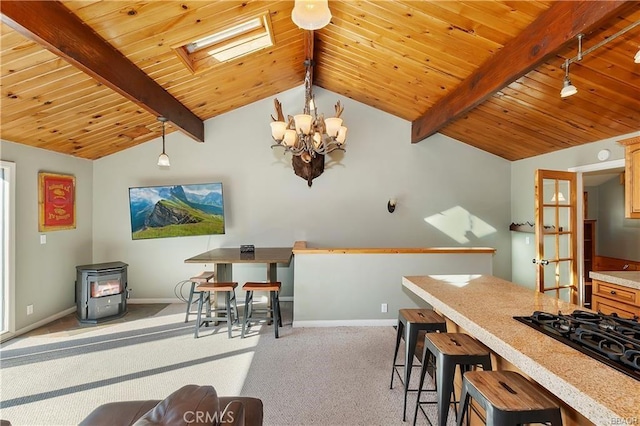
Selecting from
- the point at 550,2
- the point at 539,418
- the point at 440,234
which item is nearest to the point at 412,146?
the point at 440,234

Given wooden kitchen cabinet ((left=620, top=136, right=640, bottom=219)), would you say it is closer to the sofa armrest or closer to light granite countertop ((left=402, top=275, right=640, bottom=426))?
light granite countertop ((left=402, top=275, right=640, bottom=426))

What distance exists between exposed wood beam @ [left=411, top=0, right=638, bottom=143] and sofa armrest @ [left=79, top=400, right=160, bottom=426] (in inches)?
130

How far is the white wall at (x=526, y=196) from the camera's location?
4.24m

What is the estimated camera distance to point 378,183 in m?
5.39

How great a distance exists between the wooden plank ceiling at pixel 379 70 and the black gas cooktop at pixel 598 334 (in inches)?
69.1

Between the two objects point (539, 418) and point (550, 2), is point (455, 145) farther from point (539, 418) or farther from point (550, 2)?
point (539, 418)

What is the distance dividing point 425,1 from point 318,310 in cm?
346

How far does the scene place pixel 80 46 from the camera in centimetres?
232

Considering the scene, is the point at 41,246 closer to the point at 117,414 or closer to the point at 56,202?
the point at 56,202

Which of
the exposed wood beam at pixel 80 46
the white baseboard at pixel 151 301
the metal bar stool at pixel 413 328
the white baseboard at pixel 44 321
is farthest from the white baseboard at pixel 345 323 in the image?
the white baseboard at pixel 44 321

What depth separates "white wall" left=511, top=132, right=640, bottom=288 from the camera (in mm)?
4238

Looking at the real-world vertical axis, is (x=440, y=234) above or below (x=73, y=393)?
above

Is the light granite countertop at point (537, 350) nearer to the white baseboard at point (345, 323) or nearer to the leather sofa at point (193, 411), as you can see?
the leather sofa at point (193, 411)

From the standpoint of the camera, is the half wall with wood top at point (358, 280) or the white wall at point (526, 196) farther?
the white wall at point (526, 196)
